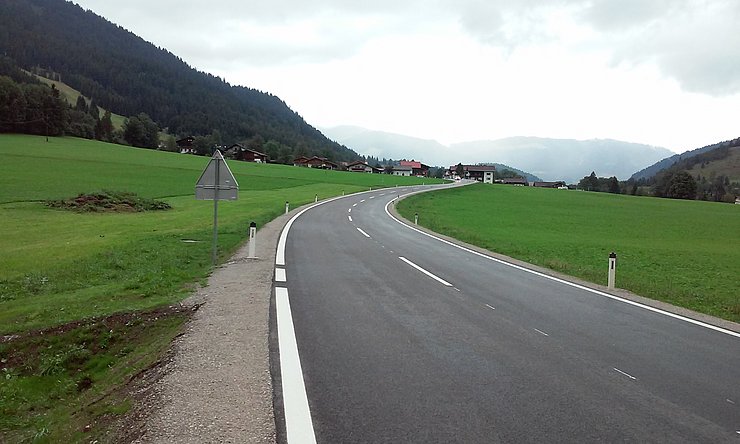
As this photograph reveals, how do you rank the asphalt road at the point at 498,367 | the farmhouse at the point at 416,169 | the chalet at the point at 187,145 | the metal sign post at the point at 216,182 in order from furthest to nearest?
the farmhouse at the point at 416,169, the chalet at the point at 187,145, the metal sign post at the point at 216,182, the asphalt road at the point at 498,367

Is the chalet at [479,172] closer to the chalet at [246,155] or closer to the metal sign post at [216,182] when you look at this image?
the chalet at [246,155]

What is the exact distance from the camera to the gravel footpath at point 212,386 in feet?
12.0

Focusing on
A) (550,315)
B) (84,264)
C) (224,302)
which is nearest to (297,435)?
(224,302)

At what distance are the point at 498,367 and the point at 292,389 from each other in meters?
2.31

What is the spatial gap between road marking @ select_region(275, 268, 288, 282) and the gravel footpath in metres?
2.18

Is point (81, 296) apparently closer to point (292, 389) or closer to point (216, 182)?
point (216, 182)

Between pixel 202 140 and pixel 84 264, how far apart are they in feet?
442

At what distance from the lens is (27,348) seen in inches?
282

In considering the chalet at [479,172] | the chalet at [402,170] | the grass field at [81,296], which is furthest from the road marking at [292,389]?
the chalet at [402,170]

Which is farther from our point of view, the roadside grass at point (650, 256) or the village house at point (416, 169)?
the village house at point (416, 169)

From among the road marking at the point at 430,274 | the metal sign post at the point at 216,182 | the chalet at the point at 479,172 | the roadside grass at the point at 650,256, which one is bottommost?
the roadside grass at the point at 650,256

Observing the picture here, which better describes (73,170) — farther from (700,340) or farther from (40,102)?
(700,340)

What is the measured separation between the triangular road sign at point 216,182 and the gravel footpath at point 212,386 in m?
4.60

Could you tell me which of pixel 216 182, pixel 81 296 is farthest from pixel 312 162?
pixel 81 296
